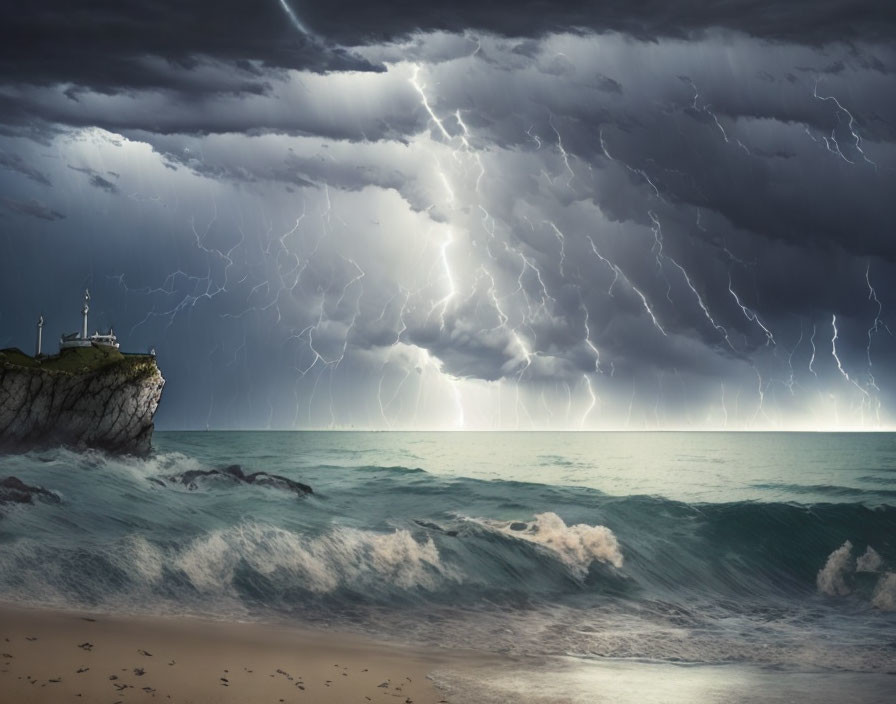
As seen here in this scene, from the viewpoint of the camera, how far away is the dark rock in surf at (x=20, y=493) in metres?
21.1

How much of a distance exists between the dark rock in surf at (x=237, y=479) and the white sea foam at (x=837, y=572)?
63.5 feet

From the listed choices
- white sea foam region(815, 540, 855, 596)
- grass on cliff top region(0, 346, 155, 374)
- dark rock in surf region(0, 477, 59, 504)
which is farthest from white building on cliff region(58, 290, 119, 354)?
white sea foam region(815, 540, 855, 596)

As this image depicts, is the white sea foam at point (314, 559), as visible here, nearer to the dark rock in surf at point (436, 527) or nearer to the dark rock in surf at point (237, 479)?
the dark rock in surf at point (436, 527)

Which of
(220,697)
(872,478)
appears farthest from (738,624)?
(872,478)

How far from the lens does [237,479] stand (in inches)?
1419

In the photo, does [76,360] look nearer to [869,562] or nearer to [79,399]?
[79,399]

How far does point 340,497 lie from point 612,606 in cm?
1759

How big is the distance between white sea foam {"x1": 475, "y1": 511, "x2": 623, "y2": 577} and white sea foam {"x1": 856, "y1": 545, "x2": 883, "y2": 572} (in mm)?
7278

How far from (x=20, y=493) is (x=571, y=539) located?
15299mm

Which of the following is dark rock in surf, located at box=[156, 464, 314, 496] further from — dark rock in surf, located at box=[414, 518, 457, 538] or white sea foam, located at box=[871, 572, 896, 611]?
white sea foam, located at box=[871, 572, 896, 611]

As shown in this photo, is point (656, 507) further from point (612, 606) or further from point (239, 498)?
point (239, 498)

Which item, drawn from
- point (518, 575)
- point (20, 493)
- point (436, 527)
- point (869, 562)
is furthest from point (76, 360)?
point (869, 562)

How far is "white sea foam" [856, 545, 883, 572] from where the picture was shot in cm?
2365

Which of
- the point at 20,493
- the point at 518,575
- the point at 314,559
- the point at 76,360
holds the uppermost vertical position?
the point at 76,360
